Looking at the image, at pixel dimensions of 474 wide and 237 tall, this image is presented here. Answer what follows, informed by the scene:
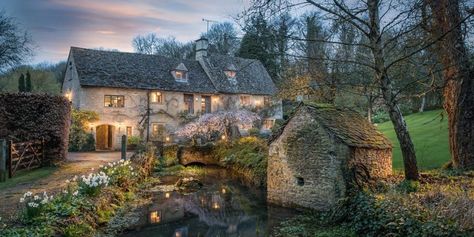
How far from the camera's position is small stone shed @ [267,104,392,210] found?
1121cm

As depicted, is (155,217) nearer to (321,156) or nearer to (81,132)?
(321,156)

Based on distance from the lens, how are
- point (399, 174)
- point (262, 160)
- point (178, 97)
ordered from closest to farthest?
point (399, 174) → point (262, 160) → point (178, 97)

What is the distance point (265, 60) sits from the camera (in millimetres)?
44000

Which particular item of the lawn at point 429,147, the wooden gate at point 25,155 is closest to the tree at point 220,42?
the lawn at point 429,147

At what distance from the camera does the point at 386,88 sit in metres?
10.4

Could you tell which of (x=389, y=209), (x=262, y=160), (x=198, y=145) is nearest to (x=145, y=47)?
(x=198, y=145)

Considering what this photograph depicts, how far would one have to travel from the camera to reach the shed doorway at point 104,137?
29.7 metres

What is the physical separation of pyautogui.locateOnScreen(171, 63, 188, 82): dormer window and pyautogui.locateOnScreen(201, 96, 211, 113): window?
8.21 ft

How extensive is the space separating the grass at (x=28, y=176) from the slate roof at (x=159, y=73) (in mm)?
12973

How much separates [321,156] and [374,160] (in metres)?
1.93

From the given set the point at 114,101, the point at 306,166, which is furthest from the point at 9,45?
the point at 306,166

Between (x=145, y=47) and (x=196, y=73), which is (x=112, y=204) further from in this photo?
(x=145, y=47)

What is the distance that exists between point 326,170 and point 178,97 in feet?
74.1

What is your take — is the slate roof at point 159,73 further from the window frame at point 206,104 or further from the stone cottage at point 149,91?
the window frame at point 206,104
